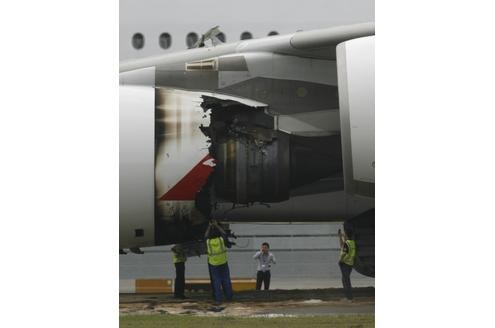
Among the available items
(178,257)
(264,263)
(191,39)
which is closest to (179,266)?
(178,257)

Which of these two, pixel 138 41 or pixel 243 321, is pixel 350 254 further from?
pixel 138 41

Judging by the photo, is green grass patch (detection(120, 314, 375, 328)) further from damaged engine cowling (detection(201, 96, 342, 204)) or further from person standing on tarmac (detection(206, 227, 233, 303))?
damaged engine cowling (detection(201, 96, 342, 204))

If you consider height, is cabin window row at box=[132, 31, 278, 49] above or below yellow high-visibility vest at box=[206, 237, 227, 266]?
above

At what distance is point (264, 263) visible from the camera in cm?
598

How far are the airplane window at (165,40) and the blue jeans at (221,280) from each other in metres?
1.48

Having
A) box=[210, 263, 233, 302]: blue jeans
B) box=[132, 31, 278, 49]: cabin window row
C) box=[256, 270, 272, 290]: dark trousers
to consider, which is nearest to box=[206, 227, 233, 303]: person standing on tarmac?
box=[210, 263, 233, 302]: blue jeans

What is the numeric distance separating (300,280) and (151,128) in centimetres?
125

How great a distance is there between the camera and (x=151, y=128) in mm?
5633

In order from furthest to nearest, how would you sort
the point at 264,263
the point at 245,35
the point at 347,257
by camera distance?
1. the point at 245,35
2. the point at 264,263
3. the point at 347,257

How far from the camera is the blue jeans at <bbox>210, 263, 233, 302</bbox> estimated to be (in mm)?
→ 5668

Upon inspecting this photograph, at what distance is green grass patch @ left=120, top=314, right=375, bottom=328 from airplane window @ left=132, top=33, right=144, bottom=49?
5.70 feet

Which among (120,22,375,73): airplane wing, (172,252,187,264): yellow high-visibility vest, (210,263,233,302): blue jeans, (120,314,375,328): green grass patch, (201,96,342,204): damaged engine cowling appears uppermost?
(120,22,375,73): airplane wing

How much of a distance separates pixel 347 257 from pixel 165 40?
5.83 ft

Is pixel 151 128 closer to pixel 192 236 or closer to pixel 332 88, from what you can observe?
pixel 192 236
